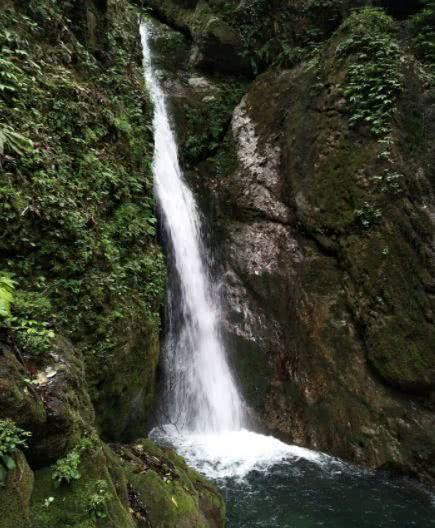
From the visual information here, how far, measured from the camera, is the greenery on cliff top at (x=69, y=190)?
4.83 meters

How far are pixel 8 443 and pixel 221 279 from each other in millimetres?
7230

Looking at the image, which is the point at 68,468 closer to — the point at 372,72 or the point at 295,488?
the point at 295,488

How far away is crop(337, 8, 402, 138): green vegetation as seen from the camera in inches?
334

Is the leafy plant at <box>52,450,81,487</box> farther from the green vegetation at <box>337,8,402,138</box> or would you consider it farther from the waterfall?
the green vegetation at <box>337,8,402,138</box>

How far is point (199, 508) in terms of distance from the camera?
182 inches

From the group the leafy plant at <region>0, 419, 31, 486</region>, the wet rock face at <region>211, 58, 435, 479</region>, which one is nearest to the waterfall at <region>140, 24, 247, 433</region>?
the wet rock face at <region>211, 58, 435, 479</region>

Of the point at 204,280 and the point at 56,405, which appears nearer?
the point at 56,405

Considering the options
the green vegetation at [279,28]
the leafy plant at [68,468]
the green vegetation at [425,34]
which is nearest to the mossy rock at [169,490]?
the leafy plant at [68,468]

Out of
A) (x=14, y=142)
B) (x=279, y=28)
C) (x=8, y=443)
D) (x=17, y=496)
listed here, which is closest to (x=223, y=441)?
(x=17, y=496)

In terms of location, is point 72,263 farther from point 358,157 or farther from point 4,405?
point 358,157

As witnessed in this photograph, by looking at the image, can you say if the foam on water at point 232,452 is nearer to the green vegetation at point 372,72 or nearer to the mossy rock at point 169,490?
the mossy rock at point 169,490

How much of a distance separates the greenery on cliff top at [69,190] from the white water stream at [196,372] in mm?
1746

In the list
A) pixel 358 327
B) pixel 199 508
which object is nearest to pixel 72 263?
pixel 199 508

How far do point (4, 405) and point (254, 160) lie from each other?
871cm
